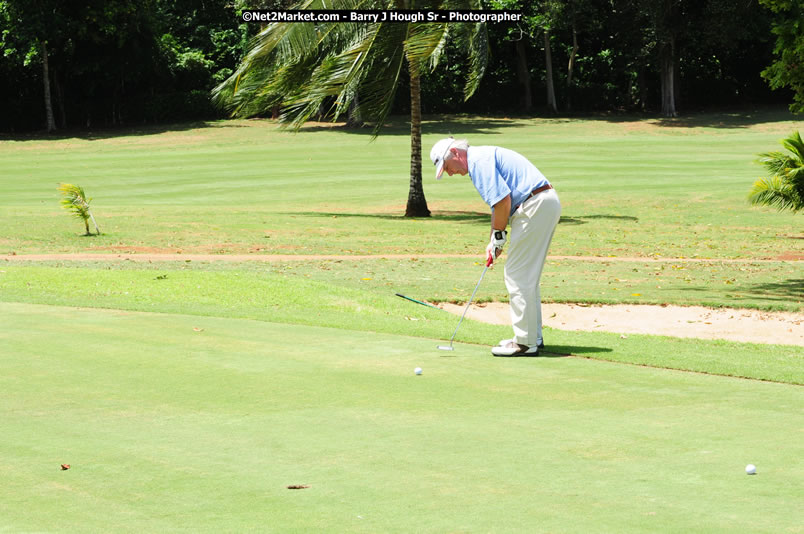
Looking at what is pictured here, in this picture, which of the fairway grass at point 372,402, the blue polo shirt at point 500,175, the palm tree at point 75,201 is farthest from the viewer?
the palm tree at point 75,201

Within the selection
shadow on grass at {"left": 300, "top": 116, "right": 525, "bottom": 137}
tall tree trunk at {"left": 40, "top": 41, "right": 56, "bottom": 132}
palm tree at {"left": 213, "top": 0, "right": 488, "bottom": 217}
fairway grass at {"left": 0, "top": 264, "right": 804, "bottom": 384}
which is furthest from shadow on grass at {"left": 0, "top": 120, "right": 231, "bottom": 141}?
fairway grass at {"left": 0, "top": 264, "right": 804, "bottom": 384}

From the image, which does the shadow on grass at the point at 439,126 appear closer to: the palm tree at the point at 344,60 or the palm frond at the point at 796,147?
the palm tree at the point at 344,60

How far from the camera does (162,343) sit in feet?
28.6

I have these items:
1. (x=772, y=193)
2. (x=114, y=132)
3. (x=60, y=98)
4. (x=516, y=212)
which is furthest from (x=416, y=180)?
(x=60, y=98)

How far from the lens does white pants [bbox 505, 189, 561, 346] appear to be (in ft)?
27.5

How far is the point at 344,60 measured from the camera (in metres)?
24.6

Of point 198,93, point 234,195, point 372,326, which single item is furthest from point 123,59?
point 372,326

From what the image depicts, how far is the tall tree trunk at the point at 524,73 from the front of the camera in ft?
206

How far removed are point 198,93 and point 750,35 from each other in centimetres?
3375

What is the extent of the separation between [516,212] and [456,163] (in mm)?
703

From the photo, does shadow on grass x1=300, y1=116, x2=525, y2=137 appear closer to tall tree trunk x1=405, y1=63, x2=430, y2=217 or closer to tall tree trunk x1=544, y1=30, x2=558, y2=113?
tall tree trunk x1=544, y1=30, x2=558, y2=113

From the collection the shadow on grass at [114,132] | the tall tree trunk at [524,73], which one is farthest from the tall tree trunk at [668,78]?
the shadow on grass at [114,132]

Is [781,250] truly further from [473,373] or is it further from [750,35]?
[750,35]

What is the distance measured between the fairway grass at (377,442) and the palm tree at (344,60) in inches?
657
